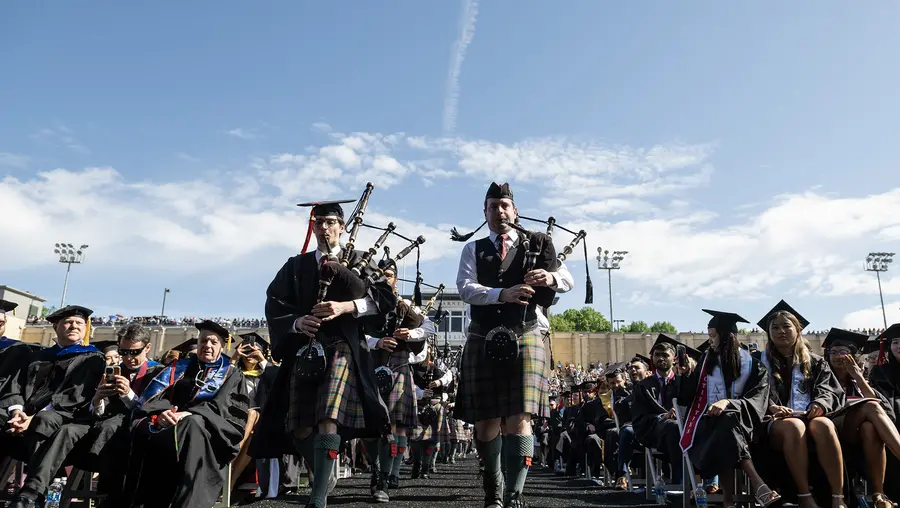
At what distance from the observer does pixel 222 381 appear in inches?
185

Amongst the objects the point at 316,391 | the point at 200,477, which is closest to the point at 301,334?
the point at 316,391

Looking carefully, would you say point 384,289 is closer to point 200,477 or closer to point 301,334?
point 301,334

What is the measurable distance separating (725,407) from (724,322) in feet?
2.93

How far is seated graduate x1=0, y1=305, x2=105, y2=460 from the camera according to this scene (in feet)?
16.2

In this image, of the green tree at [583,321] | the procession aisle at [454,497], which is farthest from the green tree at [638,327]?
the procession aisle at [454,497]

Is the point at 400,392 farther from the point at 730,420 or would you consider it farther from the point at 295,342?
the point at 730,420

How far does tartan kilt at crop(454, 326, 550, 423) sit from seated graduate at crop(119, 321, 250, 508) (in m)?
1.70

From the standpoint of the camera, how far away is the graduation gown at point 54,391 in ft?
16.1

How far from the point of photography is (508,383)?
3963mm

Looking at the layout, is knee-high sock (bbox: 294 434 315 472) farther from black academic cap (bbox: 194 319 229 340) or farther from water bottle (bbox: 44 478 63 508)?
water bottle (bbox: 44 478 63 508)

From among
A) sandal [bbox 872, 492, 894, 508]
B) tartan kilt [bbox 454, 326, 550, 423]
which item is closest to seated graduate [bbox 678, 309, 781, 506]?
sandal [bbox 872, 492, 894, 508]

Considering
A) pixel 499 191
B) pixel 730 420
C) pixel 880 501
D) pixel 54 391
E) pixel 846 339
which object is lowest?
pixel 880 501

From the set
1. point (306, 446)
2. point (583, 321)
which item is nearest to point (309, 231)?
point (306, 446)

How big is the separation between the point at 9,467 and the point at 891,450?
22.0ft
